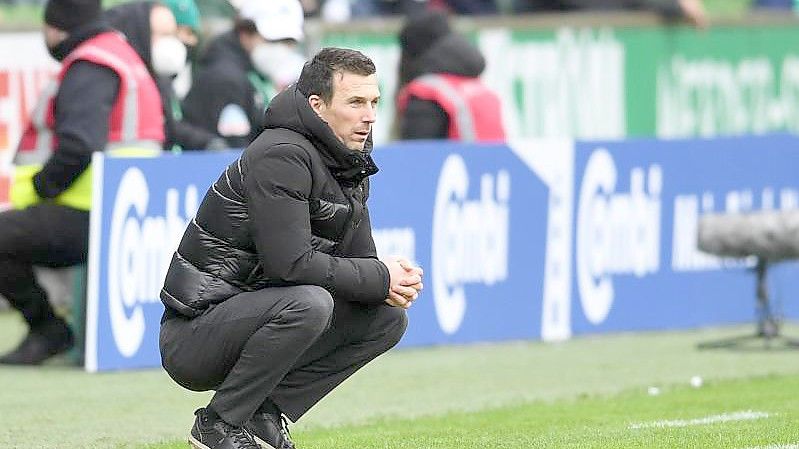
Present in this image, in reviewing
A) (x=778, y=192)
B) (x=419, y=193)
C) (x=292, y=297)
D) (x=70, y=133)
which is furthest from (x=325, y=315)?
(x=778, y=192)

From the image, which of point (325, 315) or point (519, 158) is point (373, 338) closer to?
point (325, 315)

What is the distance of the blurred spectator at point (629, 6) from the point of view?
17.7m

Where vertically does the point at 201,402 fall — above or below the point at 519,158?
below

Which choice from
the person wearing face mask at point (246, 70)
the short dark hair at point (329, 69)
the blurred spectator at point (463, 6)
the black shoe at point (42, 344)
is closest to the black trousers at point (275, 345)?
the short dark hair at point (329, 69)

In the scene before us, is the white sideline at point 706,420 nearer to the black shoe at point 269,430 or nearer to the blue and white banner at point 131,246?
the black shoe at point 269,430

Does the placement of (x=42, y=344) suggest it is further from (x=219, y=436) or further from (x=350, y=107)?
(x=350, y=107)

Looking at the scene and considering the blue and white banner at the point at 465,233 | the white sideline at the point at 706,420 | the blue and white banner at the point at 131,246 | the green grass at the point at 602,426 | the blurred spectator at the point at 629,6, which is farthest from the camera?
the blurred spectator at the point at 629,6

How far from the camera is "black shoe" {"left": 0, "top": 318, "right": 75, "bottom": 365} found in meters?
10.6

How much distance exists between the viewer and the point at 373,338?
7.52 m

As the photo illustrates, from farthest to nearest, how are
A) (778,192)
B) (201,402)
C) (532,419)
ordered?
(778,192) → (201,402) → (532,419)

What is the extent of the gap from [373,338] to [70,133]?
3.21m

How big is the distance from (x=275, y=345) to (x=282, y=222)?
0.43 meters

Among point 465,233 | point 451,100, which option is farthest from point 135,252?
point 451,100

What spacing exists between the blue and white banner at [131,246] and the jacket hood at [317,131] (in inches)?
123
